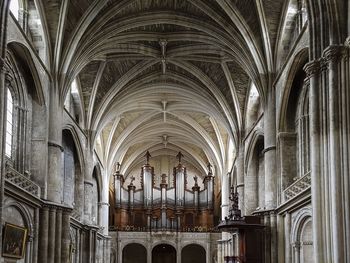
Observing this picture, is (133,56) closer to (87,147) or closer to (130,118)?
(87,147)

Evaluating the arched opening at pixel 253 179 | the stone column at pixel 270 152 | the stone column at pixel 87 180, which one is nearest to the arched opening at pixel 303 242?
the stone column at pixel 270 152

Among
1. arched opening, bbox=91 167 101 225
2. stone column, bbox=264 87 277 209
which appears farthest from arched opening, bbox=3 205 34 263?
arched opening, bbox=91 167 101 225

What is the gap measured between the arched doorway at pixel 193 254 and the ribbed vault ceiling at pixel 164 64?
26.7 feet

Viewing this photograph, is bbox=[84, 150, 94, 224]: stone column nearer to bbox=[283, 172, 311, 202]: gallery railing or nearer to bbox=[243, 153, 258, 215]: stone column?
bbox=[243, 153, 258, 215]: stone column

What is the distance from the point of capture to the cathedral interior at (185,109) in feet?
56.8

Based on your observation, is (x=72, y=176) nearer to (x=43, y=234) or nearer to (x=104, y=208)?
(x=43, y=234)

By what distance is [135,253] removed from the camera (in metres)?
48.7

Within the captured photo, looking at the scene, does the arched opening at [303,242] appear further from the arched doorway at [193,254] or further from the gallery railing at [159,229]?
the arched doorway at [193,254]

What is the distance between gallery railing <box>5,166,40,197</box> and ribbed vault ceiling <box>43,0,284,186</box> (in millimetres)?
4995

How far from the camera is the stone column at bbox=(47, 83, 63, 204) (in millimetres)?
25688

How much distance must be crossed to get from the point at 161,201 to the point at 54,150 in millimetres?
23987

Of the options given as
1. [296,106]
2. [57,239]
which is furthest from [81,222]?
[296,106]

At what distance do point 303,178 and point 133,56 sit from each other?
1382cm

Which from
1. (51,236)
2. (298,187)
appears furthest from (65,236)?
(298,187)
